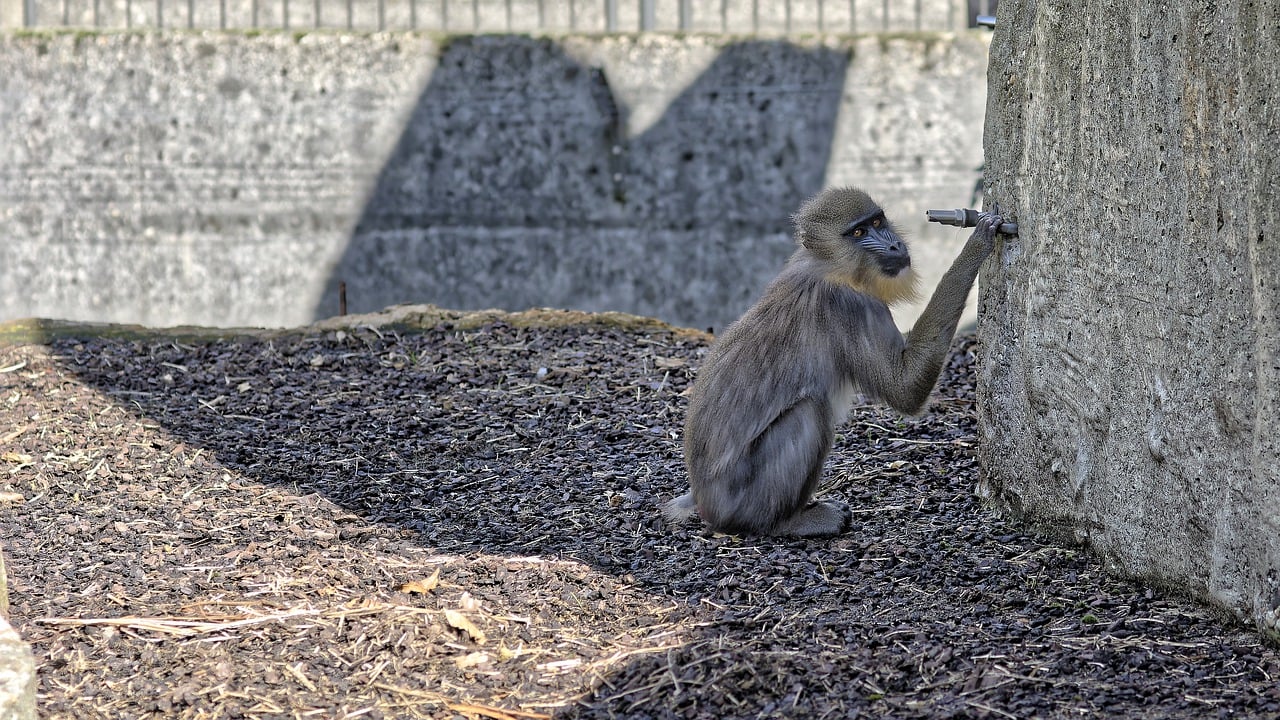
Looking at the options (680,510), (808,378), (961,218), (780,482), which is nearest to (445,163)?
(680,510)

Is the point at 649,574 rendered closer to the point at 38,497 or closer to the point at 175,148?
the point at 38,497

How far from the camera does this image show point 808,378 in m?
5.75

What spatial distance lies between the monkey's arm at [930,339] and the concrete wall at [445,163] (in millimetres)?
5769

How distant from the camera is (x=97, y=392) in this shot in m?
7.80

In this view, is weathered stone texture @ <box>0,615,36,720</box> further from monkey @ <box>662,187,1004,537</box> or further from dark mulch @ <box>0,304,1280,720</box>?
monkey @ <box>662,187,1004,537</box>

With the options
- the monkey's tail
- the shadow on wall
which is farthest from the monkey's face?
the shadow on wall

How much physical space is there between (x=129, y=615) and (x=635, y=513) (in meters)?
2.20

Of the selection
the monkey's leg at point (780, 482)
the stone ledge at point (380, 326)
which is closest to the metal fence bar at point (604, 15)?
the stone ledge at point (380, 326)

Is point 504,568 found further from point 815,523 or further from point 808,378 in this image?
point 808,378

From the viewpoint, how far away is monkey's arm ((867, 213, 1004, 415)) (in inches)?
216

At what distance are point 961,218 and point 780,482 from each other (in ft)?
4.22

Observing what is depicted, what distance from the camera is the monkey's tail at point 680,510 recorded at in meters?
5.97

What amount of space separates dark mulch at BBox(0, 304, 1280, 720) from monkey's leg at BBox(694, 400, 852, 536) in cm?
11

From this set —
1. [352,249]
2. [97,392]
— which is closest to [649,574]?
[97,392]
